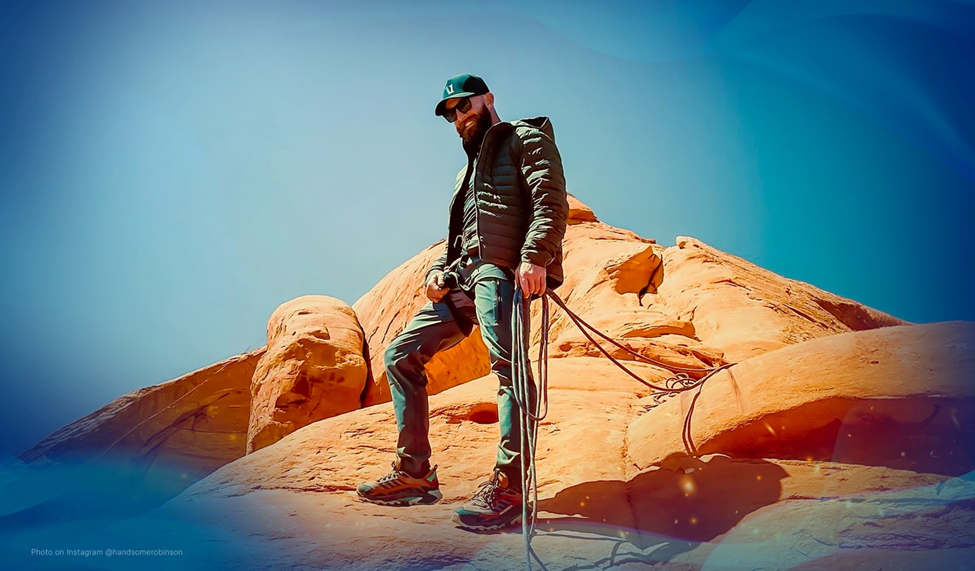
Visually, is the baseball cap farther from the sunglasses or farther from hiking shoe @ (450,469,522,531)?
hiking shoe @ (450,469,522,531)

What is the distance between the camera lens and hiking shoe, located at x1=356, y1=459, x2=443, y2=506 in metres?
3.49

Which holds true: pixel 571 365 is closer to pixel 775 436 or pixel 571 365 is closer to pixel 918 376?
pixel 775 436

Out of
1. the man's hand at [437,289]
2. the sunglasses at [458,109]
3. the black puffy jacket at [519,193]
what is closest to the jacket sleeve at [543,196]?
the black puffy jacket at [519,193]

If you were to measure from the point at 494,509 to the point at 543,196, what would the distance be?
149 centimetres

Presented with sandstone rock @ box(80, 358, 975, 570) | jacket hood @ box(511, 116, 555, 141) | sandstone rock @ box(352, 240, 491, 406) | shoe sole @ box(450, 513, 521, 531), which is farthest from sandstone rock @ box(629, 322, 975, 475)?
sandstone rock @ box(352, 240, 491, 406)

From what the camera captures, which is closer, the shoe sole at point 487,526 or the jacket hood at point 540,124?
the shoe sole at point 487,526

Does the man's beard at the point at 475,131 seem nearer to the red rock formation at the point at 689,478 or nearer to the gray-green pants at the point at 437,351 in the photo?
the gray-green pants at the point at 437,351

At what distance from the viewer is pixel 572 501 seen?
11.2ft

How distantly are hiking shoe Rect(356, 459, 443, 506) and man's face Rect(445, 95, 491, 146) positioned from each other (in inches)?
71.9

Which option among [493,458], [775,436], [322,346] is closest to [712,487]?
[775,436]

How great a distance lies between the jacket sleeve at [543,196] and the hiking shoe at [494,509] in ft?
3.47

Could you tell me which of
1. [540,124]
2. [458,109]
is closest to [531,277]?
[540,124]

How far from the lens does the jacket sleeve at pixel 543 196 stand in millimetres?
3258

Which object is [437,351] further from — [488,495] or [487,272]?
[488,495]
